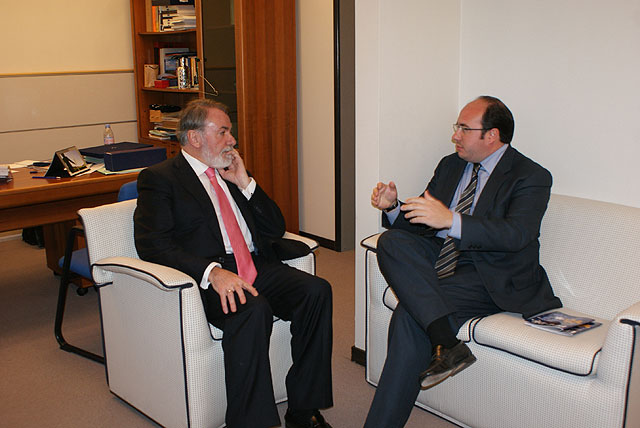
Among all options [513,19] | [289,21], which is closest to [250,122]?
[289,21]

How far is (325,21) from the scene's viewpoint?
455 cm

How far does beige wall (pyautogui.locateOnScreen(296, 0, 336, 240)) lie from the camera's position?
15.1 feet

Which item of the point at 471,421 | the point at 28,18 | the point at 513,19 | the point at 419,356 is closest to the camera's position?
the point at 419,356

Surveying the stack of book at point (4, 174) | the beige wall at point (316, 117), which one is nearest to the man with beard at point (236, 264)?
→ the stack of book at point (4, 174)

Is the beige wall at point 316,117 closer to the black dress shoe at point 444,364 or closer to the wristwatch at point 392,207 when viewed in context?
the wristwatch at point 392,207

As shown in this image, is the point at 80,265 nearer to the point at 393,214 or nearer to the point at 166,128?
the point at 393,214

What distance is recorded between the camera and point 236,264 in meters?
2.62

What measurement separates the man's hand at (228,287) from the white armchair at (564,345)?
622mm

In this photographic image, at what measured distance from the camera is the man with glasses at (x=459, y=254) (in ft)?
7.53

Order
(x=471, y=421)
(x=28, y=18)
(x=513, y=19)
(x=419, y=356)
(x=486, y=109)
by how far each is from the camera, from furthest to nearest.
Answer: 1. (x=28, y=18)
2. (x=513, y=19)
3. (x=486, y=109)
4. (x=471, y=421)
5. (x=419, y=356)

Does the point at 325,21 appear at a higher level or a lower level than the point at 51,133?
higher

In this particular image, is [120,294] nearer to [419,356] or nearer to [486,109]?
[419,356]

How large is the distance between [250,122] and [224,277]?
8.11 ft

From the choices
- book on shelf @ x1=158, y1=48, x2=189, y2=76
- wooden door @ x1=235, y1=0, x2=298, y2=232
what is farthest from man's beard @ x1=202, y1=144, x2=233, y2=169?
book on shelf @ x1=158, y1=48, x2=189, y2=76
